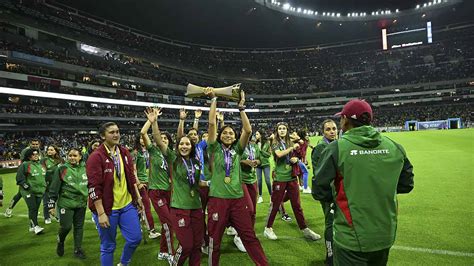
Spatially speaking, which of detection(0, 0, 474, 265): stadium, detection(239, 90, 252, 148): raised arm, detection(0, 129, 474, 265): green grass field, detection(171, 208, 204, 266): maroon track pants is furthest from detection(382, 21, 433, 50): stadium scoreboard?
detection(171, 208, 204, 266): maroon track pants

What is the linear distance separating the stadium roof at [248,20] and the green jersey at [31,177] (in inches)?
1323

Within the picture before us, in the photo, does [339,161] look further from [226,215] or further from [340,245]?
[226,215]

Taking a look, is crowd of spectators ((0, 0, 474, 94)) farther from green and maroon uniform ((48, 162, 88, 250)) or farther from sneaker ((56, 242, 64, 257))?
sneaker ((56, 242, 64, 257))

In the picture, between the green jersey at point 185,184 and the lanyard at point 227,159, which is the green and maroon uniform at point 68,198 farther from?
the lanyard at point 227,159

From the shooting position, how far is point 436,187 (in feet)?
30.6

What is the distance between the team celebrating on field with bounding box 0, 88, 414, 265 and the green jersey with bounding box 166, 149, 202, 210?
0.5 inches

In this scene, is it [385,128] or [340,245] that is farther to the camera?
[385,128]

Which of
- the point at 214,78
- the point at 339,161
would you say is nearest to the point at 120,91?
the point at 214,78

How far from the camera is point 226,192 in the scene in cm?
372

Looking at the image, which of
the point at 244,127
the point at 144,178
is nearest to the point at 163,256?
the point at 144,178

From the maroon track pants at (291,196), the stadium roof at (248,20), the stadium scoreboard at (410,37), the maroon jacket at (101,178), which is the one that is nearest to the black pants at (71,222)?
the maroon jacket at (101,178)

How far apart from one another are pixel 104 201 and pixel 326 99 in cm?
6458

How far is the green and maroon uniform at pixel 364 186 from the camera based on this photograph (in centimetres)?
207

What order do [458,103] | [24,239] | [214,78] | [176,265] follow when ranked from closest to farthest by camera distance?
1. [176,265]
2. [24,239]
3. [458,103]
4. [214,78]
